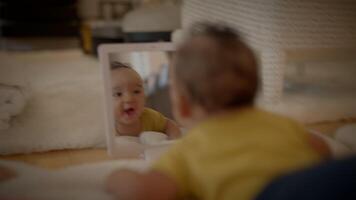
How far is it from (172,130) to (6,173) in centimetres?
29

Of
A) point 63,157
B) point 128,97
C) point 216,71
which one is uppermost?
point 216,71

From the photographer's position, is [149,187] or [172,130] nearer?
[149,187]

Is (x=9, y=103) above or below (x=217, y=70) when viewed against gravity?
below

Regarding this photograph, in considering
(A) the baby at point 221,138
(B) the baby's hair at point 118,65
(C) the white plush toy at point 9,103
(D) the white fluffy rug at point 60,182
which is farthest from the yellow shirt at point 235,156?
(C) the white plush toy at point 9,103

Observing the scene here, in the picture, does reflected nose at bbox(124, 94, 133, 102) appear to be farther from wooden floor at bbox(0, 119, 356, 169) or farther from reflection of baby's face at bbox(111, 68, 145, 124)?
wooden floor at bbox(0, 119, 356, 169)

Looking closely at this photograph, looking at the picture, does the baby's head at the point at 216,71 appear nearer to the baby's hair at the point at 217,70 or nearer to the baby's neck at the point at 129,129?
the baby's hair at the point at 217,70

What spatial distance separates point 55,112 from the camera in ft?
3.43

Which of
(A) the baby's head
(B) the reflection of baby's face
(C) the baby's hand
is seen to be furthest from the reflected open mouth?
(A) the baby's head

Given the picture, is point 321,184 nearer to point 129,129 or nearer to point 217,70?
point 217,70

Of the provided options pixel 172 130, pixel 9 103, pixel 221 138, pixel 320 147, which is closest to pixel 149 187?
pixel 221 138

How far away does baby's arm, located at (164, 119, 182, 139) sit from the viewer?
0.76m

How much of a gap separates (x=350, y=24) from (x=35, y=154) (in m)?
0.76

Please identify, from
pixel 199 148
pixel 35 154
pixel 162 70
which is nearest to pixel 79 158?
pixel 35 154

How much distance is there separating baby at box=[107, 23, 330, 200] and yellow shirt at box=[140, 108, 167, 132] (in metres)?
0.31
